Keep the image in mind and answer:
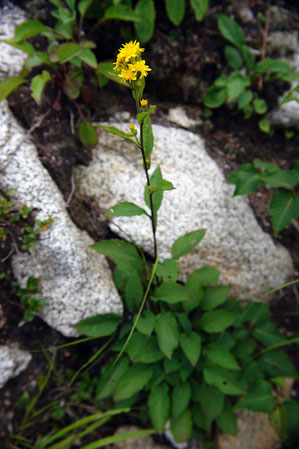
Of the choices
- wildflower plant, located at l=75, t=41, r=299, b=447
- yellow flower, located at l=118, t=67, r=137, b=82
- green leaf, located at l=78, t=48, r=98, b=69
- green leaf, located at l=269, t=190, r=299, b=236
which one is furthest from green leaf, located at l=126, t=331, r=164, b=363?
green leaf, located at l=78, t=48, r=98, b=69

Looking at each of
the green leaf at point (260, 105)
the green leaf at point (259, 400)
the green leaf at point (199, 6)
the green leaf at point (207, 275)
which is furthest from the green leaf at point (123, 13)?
the green leaf at point (259, 400)

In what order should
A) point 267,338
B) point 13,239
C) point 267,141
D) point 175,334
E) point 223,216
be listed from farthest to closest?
point 267,141, point 223,216, point 267,338, point 13,239, point 175,334

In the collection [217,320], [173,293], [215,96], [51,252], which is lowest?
[217,320]

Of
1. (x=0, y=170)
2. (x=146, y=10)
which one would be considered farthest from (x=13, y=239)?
(x=146, y=10)

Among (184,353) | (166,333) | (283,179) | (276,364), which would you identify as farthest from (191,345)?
(283,179)

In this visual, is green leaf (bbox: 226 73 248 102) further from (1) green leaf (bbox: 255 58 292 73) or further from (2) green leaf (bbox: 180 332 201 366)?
(2) green leaf (bbox: 180 332 201 366)

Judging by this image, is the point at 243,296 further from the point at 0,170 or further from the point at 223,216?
the point at 0,170

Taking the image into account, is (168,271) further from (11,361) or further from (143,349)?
(11,361)
